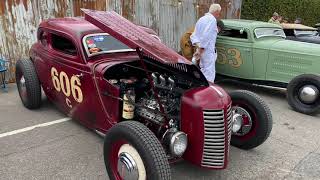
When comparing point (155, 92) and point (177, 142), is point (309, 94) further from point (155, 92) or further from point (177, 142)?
point (177, 142)

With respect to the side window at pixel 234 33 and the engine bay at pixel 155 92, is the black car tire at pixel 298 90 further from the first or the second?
the engine bay at pixel 155 92

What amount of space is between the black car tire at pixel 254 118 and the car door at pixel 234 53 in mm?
3171

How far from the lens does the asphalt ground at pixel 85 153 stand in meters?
3.74

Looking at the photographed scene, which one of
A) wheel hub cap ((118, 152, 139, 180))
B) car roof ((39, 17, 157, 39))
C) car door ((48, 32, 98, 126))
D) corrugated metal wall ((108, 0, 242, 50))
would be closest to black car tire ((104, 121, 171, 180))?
wheel hub cap ((118, 152, 139, 180))

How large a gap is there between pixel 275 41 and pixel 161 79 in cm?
423

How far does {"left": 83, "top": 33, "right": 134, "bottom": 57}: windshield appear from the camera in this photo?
14.2 feet

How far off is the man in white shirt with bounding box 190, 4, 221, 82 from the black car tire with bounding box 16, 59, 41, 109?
315 centimetres

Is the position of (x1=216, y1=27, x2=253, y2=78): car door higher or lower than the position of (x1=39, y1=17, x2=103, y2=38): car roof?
lower

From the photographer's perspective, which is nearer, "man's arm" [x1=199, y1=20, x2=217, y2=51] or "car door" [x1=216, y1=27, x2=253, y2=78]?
"man's arm" [x1=199, y1=20, x2=217, y2=51]

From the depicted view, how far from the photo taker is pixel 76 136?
15.2 feet

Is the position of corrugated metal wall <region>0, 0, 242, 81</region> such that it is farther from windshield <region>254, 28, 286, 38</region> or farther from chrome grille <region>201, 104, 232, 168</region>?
chrome grille <region>201, 104, 232, 168</region>

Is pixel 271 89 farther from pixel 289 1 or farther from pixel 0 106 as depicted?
pixel 289 1

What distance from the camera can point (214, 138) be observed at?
3.28 m

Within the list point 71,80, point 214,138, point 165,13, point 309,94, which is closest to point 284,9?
point 165,13
